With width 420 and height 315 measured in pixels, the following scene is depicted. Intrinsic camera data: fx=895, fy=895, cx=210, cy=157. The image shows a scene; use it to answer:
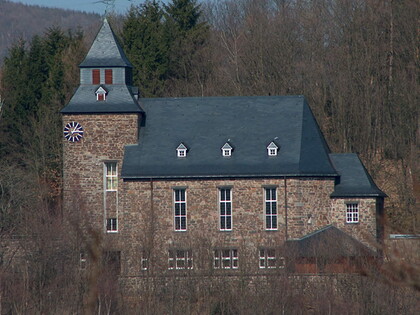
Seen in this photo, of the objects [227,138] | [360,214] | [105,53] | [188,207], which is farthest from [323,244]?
[105,53]

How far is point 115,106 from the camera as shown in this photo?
117ft

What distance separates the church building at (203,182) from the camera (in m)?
33.7

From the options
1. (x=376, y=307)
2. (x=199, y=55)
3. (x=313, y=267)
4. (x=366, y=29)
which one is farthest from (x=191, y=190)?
(x=199, y=55)

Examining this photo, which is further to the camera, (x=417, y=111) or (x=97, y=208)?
(x=417, y=111)

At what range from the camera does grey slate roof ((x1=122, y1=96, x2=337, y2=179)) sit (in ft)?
113

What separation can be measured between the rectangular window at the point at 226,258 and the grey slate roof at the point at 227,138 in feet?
9.46

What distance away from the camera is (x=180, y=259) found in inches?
1288

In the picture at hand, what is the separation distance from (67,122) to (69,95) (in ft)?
40.9

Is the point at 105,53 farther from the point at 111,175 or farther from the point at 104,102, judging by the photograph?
the point at 111,175

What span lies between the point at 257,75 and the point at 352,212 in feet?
49.6

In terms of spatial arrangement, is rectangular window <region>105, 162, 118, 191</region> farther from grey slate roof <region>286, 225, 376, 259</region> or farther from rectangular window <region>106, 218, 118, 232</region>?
grey slate roof <region>286, 225, 376, 259</region>

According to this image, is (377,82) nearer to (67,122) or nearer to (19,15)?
(67,122)

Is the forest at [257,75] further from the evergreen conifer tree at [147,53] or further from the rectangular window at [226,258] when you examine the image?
the rectangular window at [226,258]

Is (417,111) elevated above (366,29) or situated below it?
below
